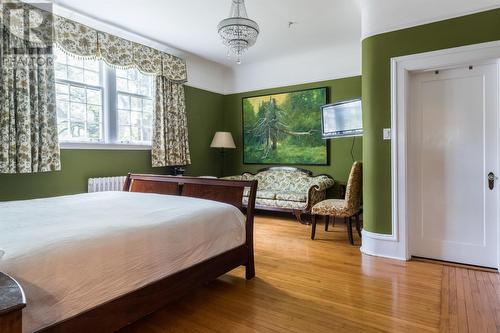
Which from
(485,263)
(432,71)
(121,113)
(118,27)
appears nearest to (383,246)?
(485,263)

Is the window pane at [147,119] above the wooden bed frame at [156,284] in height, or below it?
above

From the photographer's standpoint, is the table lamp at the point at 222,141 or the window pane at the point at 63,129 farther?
the table lamp at the point at 222,141

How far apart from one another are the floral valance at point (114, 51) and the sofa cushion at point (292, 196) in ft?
8.42

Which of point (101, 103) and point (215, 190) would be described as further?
point (101, 103)

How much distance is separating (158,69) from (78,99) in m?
1.33

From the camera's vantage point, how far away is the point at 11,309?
834mm

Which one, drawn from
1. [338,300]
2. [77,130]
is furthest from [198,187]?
[77,130]

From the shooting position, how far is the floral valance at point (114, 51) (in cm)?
376

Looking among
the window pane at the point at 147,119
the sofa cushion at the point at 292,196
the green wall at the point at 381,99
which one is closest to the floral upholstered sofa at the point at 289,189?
the sofa cushion at the point at 292,196

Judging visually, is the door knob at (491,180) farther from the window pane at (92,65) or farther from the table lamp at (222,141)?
the window pane at (92,65)

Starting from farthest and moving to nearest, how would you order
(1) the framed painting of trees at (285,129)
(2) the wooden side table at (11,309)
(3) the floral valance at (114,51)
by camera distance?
(1) the framed painting of trees at (285,129)
(3) the floral valance at (114,51)
(2) the wooden side table at (11,309)

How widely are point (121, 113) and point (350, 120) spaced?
341cm
